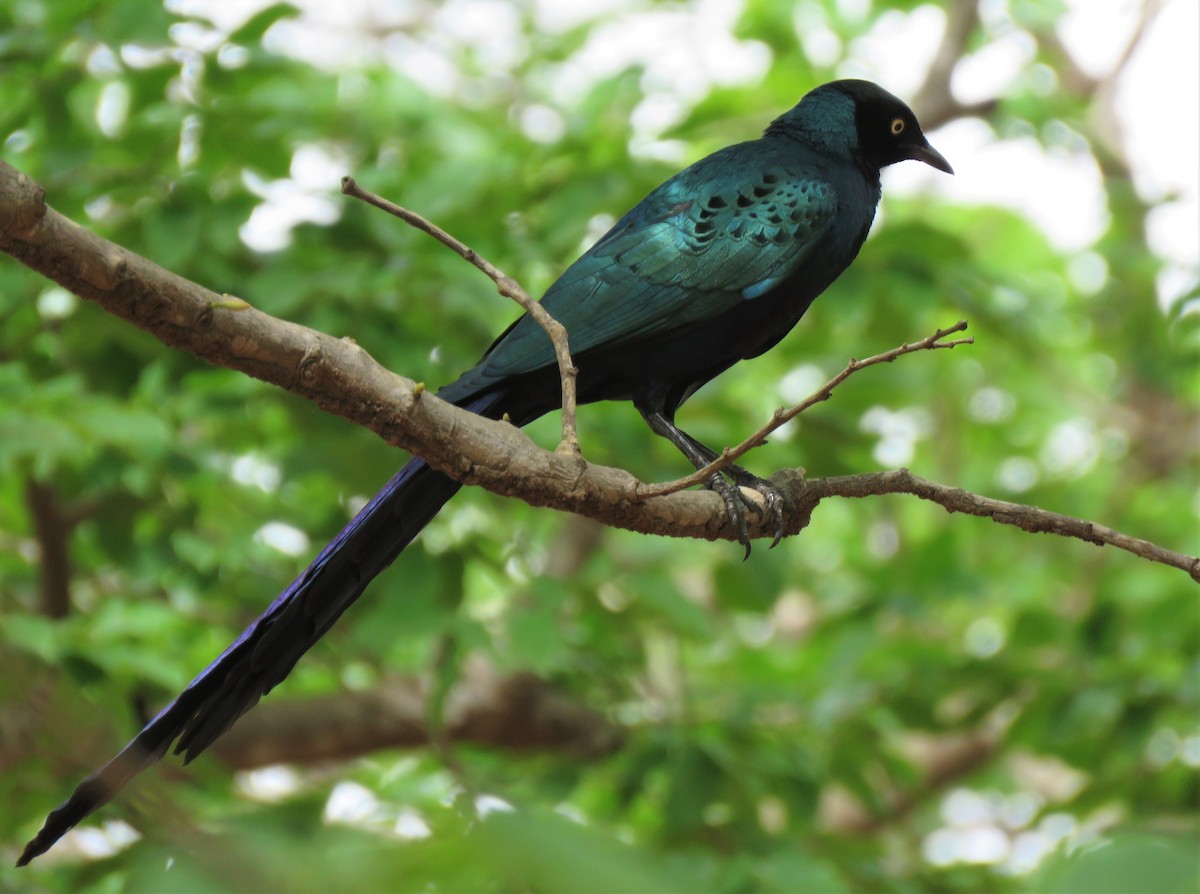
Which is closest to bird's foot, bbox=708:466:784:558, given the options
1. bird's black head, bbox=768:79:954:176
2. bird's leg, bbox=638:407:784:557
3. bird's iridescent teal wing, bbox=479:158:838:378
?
bird's leg, bbox=638:407:784:557

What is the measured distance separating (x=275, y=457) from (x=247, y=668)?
2.08 metres

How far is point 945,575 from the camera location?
490 cm

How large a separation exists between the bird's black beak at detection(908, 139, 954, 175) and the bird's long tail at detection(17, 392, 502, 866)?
6.59 feet

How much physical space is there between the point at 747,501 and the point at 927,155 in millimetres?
1778

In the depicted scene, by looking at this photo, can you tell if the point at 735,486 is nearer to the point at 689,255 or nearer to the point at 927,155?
the point at 689,255

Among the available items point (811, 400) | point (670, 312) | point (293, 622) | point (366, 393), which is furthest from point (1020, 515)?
point (293, 622)

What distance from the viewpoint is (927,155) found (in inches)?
173

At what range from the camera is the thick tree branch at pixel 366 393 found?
2.20 m

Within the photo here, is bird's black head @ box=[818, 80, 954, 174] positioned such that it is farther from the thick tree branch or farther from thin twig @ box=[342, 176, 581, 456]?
thin twig @ box=[342, 176, 581, 456]

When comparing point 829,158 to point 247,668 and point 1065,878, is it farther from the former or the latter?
point 1065,878

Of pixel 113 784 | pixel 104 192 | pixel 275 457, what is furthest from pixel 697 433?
pixel 113 784

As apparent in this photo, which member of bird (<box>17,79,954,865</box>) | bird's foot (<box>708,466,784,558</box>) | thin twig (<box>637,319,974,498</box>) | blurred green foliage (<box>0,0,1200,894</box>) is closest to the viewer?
thin twig (<box>637,319,974,498</box>)

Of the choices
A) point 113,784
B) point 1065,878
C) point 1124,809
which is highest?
point 1124,809

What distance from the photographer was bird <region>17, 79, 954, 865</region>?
2.94m
